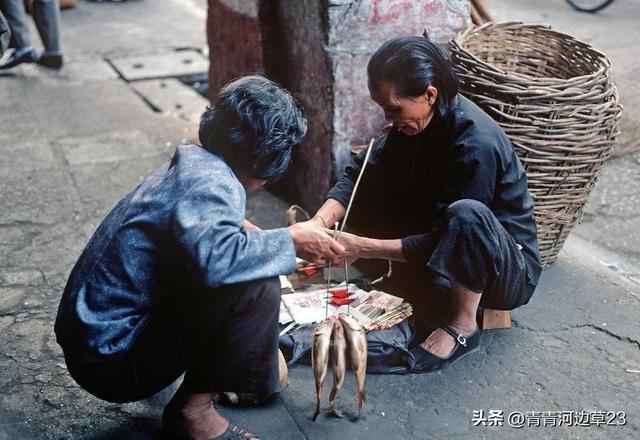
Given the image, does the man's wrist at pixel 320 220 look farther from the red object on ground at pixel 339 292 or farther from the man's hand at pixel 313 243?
the man's hand at pixel 313 243

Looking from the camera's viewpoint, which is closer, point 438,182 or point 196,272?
point 196,272

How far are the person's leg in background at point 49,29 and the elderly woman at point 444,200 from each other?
166 inches

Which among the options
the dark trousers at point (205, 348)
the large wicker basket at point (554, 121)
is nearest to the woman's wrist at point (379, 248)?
the dark trousers at point (205, 348)

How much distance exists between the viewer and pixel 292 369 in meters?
2.96

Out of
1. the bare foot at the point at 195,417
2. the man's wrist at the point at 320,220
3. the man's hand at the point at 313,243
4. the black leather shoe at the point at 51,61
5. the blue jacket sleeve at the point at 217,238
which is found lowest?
the black leather shoe at the point at 51,61

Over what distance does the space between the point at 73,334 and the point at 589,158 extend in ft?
7.08

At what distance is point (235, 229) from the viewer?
2.15m

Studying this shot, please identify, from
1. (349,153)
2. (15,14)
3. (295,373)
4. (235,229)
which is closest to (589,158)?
(349,153)

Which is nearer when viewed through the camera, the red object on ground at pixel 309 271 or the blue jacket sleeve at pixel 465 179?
the blue jacket sleeve at pixel 465 179

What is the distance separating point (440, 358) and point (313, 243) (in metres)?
0.81

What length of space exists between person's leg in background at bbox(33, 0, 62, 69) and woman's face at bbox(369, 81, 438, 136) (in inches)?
176

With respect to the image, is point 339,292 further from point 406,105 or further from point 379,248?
point 406,105

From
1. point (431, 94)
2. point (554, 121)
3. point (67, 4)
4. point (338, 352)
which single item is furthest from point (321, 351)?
point (67, 4)

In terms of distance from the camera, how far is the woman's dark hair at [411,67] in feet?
8.92
